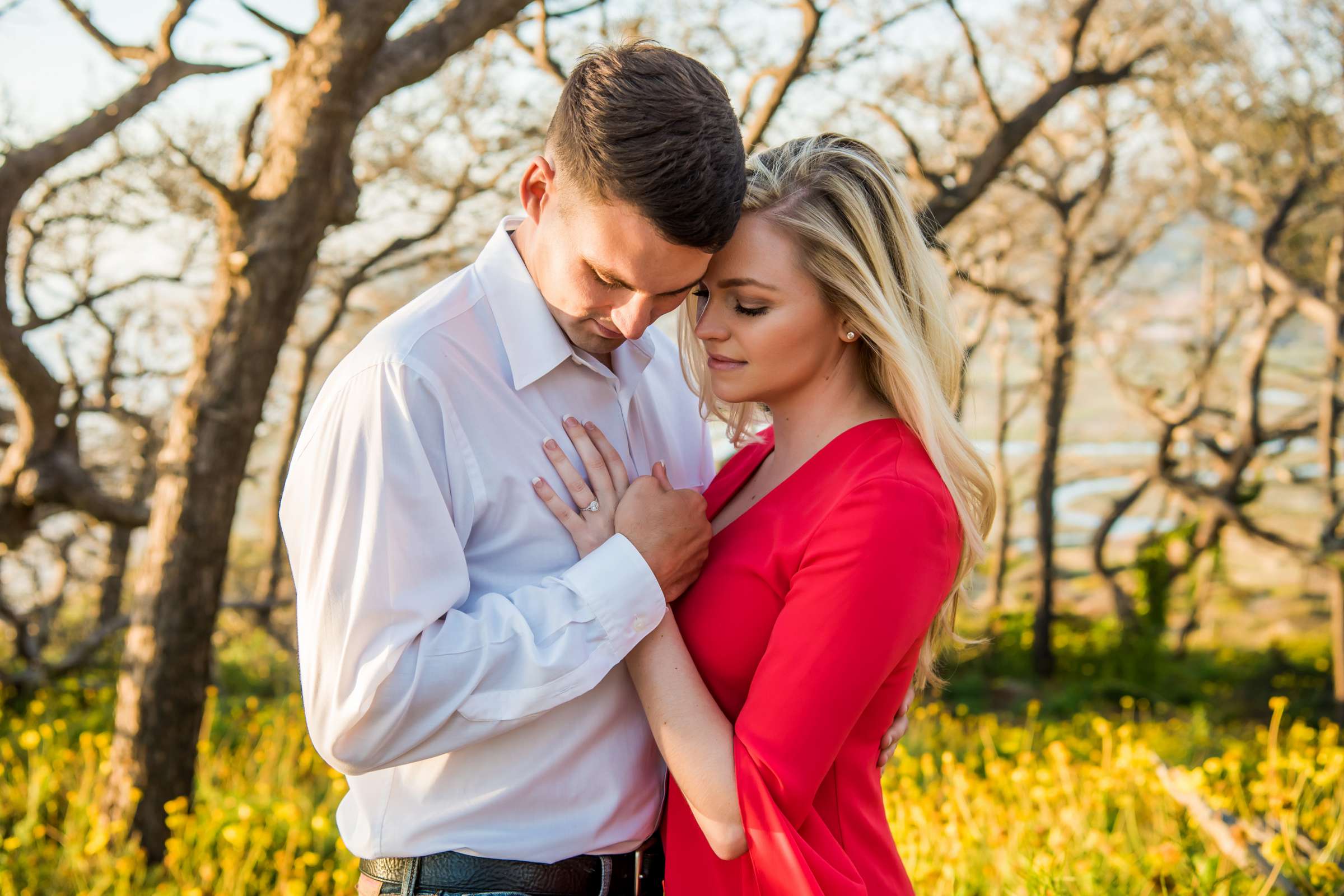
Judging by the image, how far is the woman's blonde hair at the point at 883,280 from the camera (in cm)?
188

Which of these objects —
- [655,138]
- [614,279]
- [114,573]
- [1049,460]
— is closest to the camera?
[655,138]

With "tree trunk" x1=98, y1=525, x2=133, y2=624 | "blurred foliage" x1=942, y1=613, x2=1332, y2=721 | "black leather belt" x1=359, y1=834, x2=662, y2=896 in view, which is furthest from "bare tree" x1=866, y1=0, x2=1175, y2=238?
"tree trunk" x1=98, y1=525, x2=133, y2=624

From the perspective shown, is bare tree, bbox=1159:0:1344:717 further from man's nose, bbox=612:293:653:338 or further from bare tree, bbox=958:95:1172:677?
man's nose, bbox=612:293:653:338

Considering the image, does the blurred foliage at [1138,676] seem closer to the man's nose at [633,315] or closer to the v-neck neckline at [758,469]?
the v-neck neckline at [758,469]

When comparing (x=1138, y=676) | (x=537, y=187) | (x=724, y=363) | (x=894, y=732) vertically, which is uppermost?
(x=537, y=187)

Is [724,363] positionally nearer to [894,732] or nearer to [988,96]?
[894,732]

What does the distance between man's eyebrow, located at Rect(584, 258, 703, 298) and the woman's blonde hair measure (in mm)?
266

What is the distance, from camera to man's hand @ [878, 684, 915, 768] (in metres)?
2.06

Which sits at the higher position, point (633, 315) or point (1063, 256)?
point (633, 315)

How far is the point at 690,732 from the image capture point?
5.51 feet

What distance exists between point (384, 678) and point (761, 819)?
613 millimetres

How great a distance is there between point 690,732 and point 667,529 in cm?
33

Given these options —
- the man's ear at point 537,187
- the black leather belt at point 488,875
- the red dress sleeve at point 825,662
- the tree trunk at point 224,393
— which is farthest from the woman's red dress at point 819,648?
the tree trunk at point 224,393

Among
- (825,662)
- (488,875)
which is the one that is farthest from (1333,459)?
(488,875)
